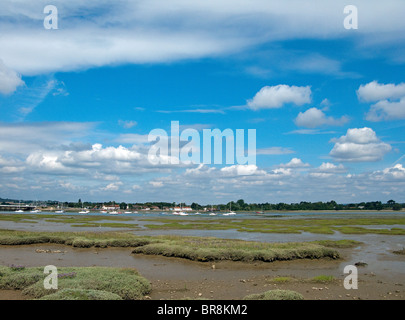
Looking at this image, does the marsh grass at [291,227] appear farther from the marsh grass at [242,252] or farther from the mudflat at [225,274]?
the marsh grass at [242,252]

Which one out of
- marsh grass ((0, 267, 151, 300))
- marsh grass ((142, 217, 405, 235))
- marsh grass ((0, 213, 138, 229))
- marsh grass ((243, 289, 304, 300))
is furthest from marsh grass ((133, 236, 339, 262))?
marsh grass ((0, 213, 138, 229))

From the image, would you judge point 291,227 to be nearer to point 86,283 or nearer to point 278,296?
point 278,296

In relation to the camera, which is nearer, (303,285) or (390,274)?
(303,285)

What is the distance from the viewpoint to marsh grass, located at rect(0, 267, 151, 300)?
17.1m

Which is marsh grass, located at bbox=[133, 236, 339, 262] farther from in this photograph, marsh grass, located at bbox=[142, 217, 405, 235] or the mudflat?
marsh grass, located at bbox=[142, 217, 405, 235]

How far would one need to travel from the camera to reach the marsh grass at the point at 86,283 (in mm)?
17141

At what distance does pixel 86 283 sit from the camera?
18.1 metres

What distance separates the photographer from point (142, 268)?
2714 cm

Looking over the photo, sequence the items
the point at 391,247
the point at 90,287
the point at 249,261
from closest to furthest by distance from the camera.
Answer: the point at 90,287
the point at 249,261
the point at 391,247
